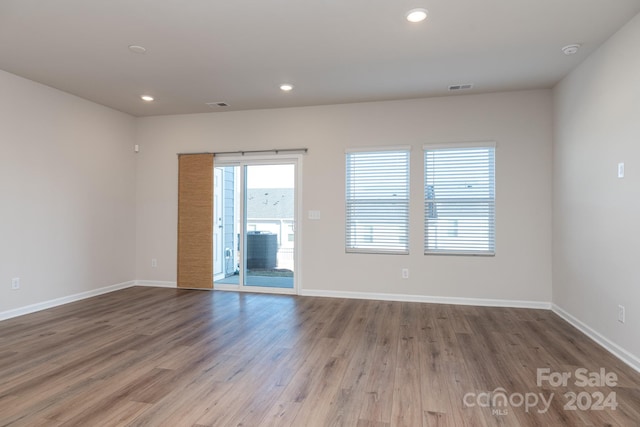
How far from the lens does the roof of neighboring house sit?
5312 mm

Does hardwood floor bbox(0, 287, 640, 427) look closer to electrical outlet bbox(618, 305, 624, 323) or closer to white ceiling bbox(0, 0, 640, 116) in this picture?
electrical outlet bbox(618, 305, 624, 323)

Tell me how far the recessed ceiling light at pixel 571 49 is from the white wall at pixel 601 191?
0.20 m

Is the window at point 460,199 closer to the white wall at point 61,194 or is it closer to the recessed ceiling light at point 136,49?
the recessed ceiling light at point 136,49

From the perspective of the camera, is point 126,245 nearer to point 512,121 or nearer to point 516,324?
point 516,324

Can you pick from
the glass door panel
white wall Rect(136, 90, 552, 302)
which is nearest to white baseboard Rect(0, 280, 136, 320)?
white wall Rect(136, 90, 552, 302)

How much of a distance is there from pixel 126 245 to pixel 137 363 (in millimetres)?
3357

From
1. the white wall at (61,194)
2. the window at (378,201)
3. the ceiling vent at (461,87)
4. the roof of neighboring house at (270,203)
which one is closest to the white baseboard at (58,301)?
the white wall at (61,194)

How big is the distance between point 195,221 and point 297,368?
3.53 m

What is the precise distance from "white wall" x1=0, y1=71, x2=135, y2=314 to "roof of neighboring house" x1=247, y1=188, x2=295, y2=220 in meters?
2.02

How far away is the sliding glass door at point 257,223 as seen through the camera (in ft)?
17.4

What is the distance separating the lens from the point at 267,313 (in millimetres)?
4207

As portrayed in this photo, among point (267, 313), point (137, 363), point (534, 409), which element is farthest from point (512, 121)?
point (137, 363)

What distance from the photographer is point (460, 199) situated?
4707 millimetres

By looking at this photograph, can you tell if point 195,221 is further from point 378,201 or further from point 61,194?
point 378,201
